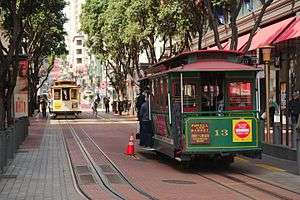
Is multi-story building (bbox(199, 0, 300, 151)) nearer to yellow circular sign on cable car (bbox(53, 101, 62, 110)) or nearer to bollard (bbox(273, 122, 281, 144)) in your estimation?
bollard (bbox(273, 122, 281, 144))

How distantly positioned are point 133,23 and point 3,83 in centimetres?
2061

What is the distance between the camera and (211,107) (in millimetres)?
17312

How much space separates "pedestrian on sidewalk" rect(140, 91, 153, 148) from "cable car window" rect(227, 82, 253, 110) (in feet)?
13.4

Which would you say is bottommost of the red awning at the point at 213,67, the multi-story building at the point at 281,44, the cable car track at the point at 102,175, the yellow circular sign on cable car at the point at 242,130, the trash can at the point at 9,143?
the cable car track at the point at 102,175

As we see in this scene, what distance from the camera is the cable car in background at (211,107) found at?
53.4ft

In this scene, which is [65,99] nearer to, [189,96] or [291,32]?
[291,32]

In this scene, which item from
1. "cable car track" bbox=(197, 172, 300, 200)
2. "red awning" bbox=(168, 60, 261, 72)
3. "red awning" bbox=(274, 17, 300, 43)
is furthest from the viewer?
"red awning" bbox=(274, 17, 300, 43)

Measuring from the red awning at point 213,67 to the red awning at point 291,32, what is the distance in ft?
31.8

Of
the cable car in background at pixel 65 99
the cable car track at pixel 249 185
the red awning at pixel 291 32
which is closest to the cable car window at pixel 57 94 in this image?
the cable car in background at pixel 65 99

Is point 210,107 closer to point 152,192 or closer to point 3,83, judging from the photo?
point 152,192

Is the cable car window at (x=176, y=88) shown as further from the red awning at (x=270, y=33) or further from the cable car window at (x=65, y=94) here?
the cable car window at (x=65, y=94)

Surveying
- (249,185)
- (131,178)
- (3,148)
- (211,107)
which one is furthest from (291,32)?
(3,148)

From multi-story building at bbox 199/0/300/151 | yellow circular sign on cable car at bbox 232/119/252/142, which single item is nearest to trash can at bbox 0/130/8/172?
yellow circular sign on cable car at bbox 232/119/252/142

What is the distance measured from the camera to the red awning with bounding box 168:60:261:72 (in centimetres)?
1655
